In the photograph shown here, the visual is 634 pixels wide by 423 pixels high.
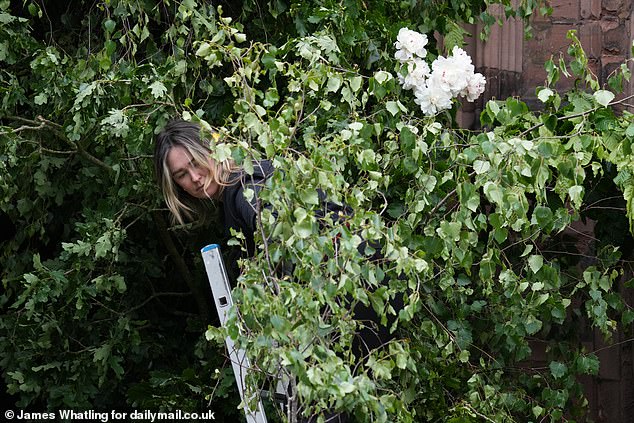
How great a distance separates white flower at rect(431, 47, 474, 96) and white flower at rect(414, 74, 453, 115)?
2cm

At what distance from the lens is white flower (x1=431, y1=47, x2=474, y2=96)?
3469mm

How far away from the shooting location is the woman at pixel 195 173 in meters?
3.46

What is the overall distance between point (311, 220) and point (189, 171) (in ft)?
3.45

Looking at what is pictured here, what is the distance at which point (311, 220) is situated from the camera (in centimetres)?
262

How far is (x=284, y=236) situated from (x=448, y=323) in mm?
1159

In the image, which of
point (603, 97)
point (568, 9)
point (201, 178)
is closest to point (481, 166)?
point (603, 97)

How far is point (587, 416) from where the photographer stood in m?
4.75

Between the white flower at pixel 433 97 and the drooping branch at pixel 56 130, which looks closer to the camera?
the white flower at pixel 433 97

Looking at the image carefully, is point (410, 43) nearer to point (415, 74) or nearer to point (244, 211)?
point (415, 74)

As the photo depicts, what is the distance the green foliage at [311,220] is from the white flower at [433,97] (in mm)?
46

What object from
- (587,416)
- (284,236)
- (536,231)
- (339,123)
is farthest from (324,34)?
(587,416)

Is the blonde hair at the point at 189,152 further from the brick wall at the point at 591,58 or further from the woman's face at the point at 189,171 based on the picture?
the brick wall at the point at 591,58

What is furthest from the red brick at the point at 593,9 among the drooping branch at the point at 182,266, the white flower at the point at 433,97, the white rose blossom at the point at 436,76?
the drooping branch at the point at 182,266

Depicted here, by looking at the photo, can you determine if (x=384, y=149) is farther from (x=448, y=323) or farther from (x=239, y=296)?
(x=239, y=296)
